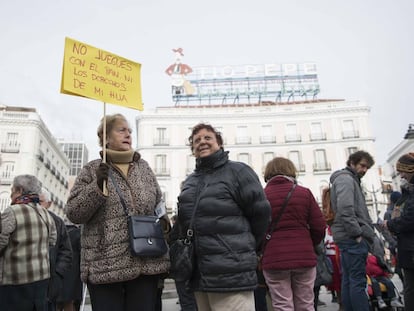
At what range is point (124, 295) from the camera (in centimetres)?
238

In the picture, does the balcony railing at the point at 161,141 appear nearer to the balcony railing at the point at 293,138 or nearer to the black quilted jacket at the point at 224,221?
the balcony railing at the point at 293,138

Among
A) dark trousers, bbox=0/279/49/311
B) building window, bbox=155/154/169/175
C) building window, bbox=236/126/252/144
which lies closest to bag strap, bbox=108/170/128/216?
dark trousers, bbox=0/279/49/311

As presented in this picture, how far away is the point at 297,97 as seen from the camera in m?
37.1

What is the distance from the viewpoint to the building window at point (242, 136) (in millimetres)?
34688

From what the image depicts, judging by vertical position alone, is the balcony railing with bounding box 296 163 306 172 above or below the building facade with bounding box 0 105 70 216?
below

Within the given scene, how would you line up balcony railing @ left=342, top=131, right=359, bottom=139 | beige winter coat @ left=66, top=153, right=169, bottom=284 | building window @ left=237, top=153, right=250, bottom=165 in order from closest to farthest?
beige winter coat @ left=66, top=153, right=169, bottom=284, balcony railing @ left=342, top=131, right=359, bottom=139, building window @ left=237, top=153, right=250, bottom=165

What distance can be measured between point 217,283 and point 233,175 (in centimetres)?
74

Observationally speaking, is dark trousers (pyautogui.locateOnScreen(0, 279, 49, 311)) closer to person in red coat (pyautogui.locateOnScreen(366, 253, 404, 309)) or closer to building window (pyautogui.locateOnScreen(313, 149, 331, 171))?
person in red coat (pyautogui.locateOnScreen(366, 253, 404, 309))

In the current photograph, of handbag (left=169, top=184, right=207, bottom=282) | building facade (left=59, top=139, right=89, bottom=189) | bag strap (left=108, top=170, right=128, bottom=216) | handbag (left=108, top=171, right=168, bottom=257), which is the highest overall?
building facade (left=59, top=139, right=89, bottom=189)

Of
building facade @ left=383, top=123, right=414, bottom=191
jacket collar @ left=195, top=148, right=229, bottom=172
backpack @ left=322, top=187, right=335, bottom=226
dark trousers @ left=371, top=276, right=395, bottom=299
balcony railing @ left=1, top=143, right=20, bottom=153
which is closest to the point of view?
jacket collar @ left=195, top=148, right=229, bottom=172

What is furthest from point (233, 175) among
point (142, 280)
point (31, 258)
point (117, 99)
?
point (31, 258)

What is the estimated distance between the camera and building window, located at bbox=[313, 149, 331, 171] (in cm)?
3344

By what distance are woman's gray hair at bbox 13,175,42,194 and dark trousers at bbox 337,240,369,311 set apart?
315cm

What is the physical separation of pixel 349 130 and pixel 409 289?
108 ft
